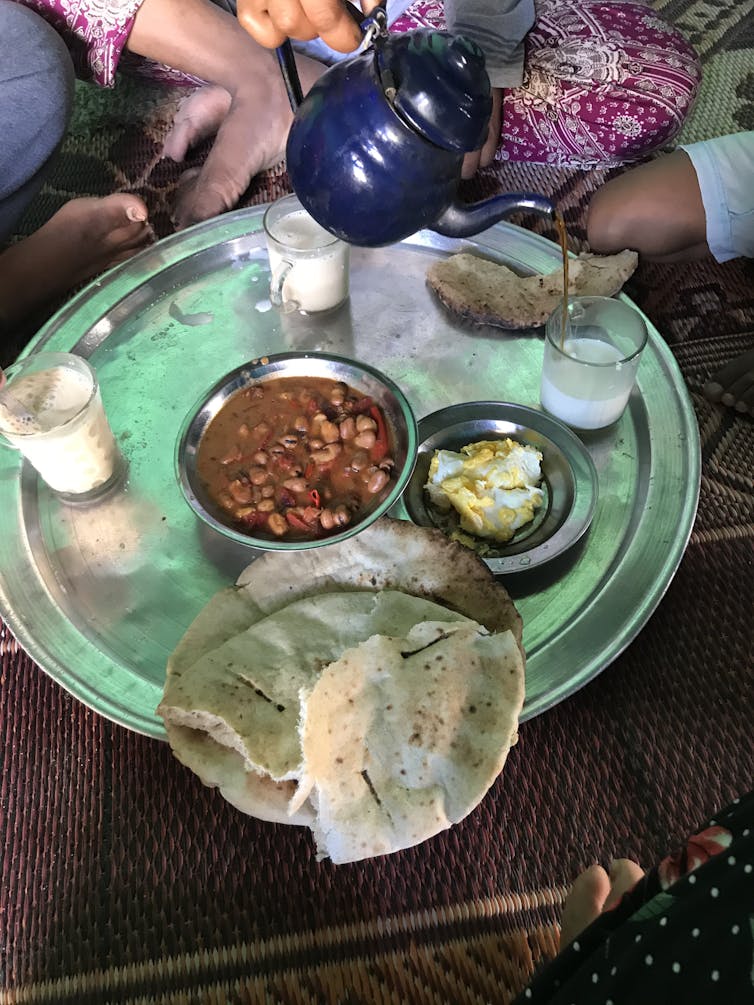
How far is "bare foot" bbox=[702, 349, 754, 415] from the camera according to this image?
1404 mm

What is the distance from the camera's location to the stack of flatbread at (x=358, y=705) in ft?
2.64

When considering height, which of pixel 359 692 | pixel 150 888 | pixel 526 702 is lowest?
pixel 150 888

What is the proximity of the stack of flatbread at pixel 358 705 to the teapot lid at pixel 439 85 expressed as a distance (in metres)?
0.50

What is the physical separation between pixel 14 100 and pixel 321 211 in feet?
3.17

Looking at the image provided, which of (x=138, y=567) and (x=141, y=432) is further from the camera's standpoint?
(x=141, y=432)

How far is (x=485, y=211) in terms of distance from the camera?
956 mm

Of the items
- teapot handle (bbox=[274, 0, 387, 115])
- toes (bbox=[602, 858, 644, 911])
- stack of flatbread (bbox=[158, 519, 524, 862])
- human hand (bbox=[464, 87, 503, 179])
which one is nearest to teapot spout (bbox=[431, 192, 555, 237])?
teapot handle (bbox=[274, 0, 387, 115])

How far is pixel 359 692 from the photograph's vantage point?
2.77 ft

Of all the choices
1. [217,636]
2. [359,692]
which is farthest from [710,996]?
[217,636]

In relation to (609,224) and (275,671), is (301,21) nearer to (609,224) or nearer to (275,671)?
(275,671)

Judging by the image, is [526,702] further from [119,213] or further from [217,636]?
[119,213]

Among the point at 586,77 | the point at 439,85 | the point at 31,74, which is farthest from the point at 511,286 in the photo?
the point at 31,74

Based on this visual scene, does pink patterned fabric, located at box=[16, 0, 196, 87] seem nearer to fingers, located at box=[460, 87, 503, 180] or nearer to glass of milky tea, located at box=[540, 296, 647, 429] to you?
fingers, located at box=[460, 87, 503, 180]

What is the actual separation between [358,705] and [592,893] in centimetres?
35
